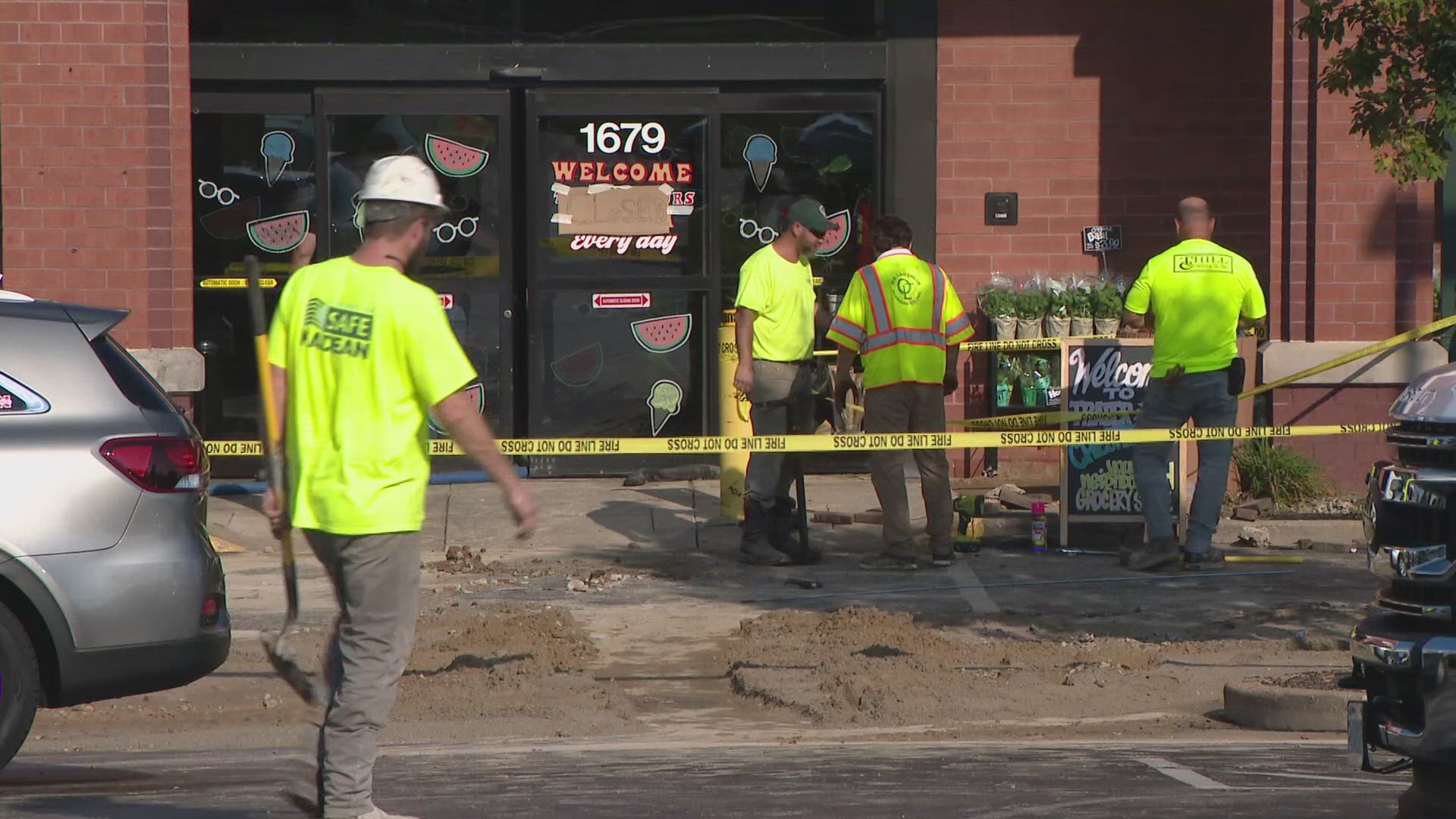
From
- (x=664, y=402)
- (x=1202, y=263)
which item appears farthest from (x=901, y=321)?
(x=664, y=402)

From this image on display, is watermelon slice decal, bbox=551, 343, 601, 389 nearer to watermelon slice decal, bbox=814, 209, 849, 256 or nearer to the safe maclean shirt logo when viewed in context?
watermelon slice decal, bbox=814, 209, 849, 256

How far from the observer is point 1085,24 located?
1378cm

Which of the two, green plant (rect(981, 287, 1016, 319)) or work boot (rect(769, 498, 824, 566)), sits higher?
green plant (rect(981, 287, 1016, 319))

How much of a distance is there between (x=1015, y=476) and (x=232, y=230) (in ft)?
19.7

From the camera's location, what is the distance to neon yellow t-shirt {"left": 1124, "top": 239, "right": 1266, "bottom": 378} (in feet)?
34.6

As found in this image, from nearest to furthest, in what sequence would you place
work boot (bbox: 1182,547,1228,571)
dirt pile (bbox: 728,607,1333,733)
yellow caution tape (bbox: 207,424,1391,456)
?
dirt pile (bbox: 728,607,1333,733) → yellow caution tape (bbox: 207,424,1391,456) → work boot (bbox: 1182,547,1228,571)

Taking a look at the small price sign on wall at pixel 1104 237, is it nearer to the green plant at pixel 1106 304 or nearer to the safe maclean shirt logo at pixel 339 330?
the green plant at pixel 1106 304

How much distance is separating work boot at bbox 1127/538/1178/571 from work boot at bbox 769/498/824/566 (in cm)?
187

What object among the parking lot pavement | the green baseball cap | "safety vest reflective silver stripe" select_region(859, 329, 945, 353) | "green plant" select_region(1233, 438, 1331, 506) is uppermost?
the green baseball cap

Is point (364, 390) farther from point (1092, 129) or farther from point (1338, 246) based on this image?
point (1092, 129)

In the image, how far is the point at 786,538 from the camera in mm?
11016

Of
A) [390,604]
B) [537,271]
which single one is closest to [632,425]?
[537,271]

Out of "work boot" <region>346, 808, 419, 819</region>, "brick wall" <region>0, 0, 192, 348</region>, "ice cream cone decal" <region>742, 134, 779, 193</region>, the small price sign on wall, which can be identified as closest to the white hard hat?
"work boot" <region>346, 808, 419, 819</region>

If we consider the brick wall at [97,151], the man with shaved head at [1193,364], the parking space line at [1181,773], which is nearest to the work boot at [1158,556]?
the man with shaved head at [1193,364]
